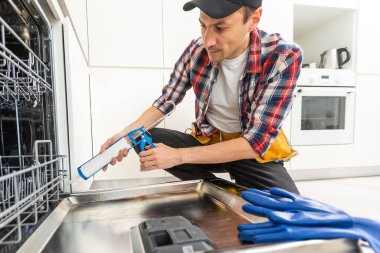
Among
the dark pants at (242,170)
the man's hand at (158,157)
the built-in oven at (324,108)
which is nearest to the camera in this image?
the man's hand at (158,157)

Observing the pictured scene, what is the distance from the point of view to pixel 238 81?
3.36 feet

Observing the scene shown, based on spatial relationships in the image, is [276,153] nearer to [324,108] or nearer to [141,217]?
[141,217]

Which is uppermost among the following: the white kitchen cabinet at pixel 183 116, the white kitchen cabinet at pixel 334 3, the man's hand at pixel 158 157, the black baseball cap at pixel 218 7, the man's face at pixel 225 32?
the white kitchen cabinet at pixel 334 3

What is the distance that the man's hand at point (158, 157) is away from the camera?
A: 0.77 m

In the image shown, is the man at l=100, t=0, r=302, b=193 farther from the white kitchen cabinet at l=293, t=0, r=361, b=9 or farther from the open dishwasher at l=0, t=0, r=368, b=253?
the white kitchen cabinet at l=293, t=0, r=361, b=9

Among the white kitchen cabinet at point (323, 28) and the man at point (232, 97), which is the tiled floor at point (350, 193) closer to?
the man at point (232, 97)

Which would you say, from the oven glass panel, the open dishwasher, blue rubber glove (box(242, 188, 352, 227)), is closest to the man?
the open dishwasher

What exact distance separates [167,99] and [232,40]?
0.40m

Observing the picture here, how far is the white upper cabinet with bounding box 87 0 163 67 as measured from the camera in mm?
1486

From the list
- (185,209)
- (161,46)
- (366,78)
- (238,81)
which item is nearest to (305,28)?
(366,78)

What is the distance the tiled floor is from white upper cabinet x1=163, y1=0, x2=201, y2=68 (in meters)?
1.16

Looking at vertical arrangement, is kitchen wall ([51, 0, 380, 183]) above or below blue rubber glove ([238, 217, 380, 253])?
above

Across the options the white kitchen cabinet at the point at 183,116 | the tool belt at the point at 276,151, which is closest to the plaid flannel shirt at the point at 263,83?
the tool belt at the point at 276,151

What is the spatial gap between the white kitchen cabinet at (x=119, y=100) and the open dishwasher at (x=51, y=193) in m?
0.79
